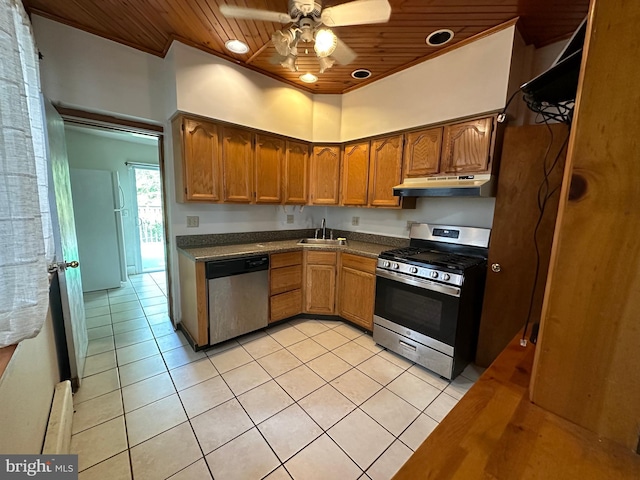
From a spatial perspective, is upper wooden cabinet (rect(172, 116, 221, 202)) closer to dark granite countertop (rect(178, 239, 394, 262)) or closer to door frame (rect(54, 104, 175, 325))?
door frame (rect(54, 104, 175, 325))

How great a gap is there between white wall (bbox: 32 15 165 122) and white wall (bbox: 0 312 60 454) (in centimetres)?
192

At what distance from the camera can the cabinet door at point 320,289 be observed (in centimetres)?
301

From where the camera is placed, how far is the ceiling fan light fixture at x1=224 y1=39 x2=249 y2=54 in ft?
7.34

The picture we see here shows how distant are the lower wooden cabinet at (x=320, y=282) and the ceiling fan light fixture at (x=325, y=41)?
6.19ft

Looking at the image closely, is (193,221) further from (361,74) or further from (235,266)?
(361,74)

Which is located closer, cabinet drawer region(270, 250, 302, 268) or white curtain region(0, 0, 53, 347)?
white curtain region(0, 0, 53, 347)

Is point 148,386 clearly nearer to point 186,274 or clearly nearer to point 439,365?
point 186,274

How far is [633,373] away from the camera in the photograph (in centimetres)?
51

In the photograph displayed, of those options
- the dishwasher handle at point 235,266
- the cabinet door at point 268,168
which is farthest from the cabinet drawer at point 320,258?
the cabinet door at point 268,168

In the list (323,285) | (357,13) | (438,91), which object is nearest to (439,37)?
(438,91)

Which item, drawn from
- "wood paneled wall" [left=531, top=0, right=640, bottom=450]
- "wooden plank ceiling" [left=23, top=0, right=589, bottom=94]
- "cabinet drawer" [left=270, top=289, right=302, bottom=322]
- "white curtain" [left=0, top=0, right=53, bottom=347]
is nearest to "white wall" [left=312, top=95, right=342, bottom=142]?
"wooden plank ceiling" [left=23, top=0, right=589, bottom=94]

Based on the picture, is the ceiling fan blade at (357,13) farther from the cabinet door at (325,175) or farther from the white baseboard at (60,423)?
the white baseboard at (60,423)

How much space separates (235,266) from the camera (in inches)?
96.8

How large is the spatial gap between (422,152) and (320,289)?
182 centimetres
